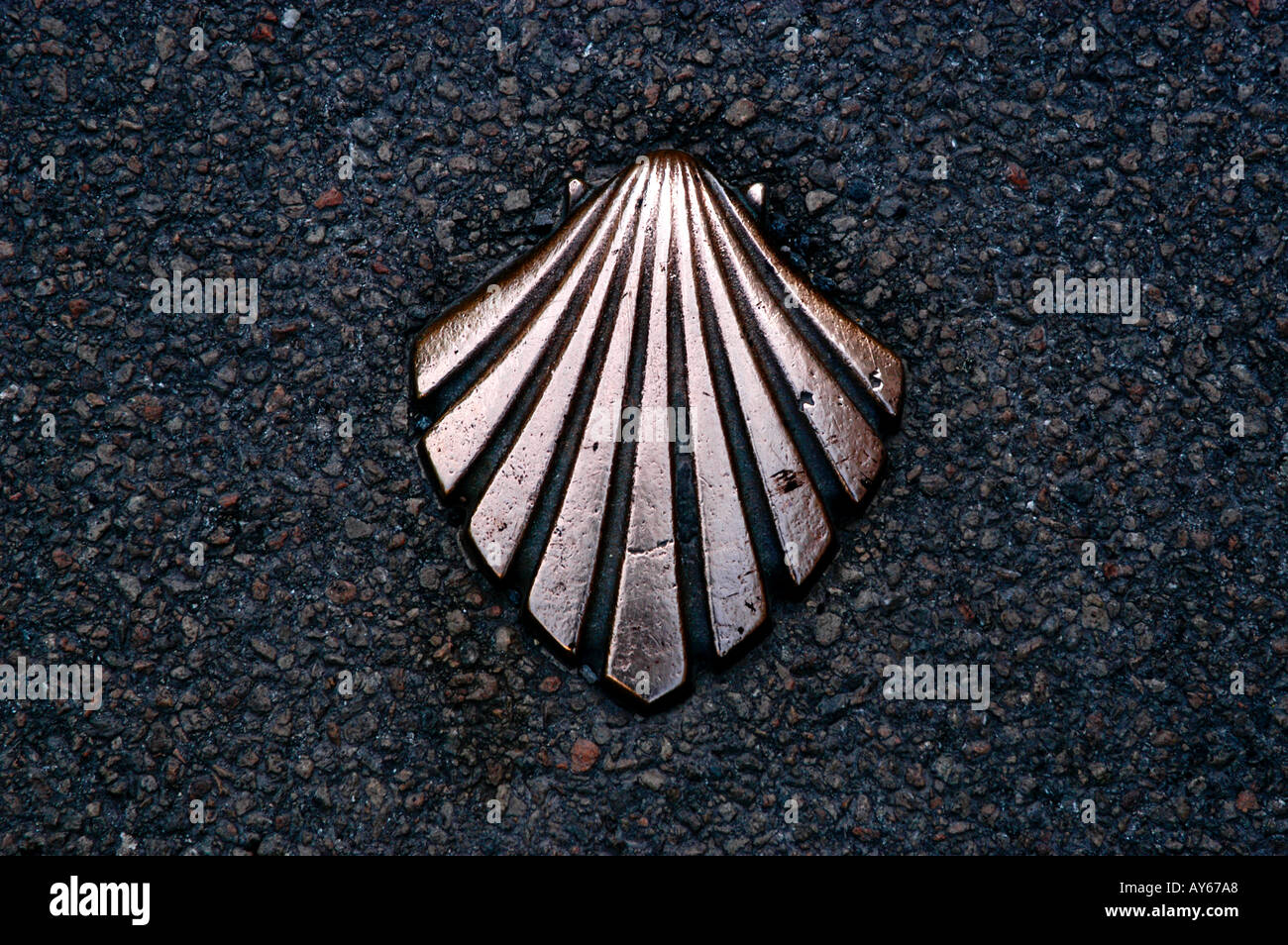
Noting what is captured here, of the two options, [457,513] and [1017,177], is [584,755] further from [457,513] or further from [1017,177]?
[1017,177]

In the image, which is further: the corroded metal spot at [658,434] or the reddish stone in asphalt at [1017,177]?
the reddish stone in asphalt at [1017,177]

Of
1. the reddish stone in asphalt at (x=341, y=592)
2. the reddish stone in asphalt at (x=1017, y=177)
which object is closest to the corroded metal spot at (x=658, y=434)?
the reddish stone in asphalt at (x=341, y=592)

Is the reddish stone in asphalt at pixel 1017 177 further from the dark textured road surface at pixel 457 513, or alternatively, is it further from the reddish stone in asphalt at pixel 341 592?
the reddish stone in asphalt at pixel 341 592

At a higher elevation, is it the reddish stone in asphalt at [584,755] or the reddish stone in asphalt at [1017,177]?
the reddish stone in asphalt at [1017,177]

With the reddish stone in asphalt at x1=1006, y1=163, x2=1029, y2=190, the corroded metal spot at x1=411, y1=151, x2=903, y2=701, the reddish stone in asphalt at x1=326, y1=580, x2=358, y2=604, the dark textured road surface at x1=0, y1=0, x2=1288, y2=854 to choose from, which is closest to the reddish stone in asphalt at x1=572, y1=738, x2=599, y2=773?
the dark textured road surface at x1=0, y1=0, x2=1288, y2=854

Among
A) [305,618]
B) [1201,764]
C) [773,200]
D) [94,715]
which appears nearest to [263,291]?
[305,618]

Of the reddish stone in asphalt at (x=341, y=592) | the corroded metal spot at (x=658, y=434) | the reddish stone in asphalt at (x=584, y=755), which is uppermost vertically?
the corroded metal spot at (x=658, y=434)

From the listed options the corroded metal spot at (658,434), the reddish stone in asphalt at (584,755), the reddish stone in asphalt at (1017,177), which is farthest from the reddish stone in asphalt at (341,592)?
the reddish stone in asphalt at (1017,177)
